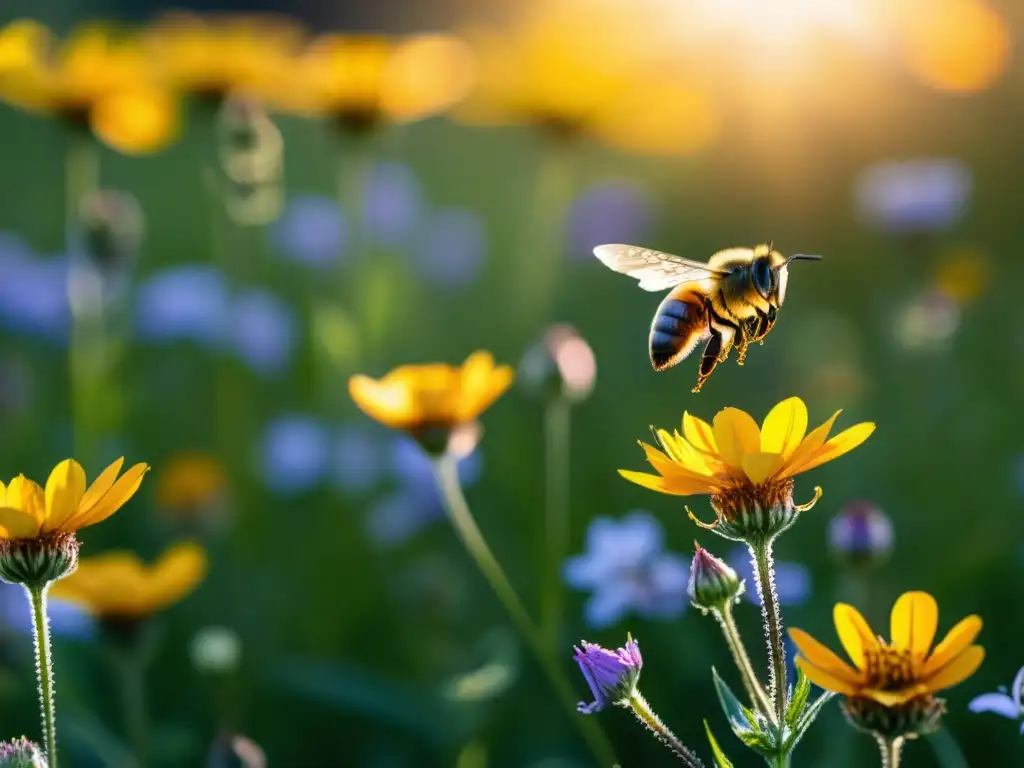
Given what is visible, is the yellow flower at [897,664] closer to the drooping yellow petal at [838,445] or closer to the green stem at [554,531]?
the drooping yellow petal at [838,445]

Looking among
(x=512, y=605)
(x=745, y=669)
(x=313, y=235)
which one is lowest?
(x=313, y=235)

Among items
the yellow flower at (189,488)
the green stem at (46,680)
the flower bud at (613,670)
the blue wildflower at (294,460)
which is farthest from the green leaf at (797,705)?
the blue wildflower at (294,460)

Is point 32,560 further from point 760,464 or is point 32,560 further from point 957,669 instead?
point 957,669

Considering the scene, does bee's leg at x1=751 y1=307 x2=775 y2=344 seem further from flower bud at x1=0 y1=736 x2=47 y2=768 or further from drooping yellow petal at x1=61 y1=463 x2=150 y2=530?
flower bud at x1=0 y1=736 x2=47 y2=768

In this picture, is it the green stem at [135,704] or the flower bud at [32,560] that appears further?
the green stem at [135,704]

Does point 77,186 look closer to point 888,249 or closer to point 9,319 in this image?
point 9,319

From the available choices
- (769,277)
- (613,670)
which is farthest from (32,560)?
(769,277)

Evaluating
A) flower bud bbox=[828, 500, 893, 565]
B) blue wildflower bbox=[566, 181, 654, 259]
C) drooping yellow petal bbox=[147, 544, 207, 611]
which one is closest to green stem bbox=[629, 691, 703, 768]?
flower bud bbox=[828, 500, 893, 565]
